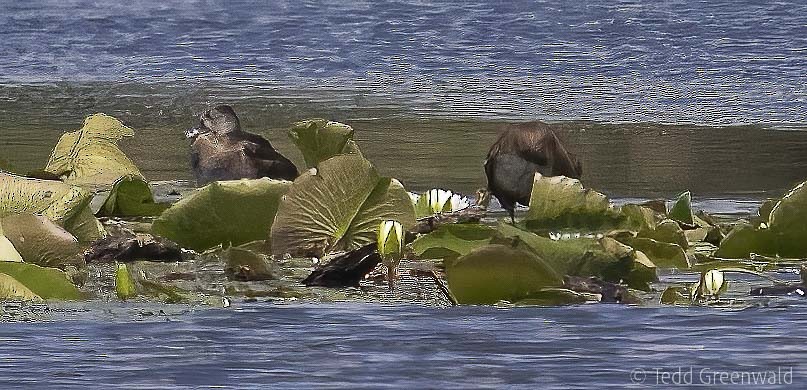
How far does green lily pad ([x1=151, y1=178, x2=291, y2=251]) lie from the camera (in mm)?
4152

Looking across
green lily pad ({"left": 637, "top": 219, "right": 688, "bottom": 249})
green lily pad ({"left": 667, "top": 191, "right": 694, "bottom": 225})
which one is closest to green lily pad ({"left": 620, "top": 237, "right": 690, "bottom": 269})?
green lily pad ({"left": 637, "top": 219, "right": 688, "bottom": 249})

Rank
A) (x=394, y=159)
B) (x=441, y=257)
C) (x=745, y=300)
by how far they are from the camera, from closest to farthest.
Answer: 1. (x=745, y=300)
2. (x=441, y=257)
3. (x=394, y=159)

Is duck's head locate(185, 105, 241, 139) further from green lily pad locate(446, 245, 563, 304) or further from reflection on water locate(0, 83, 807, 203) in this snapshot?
green lily pad locate(446, 245, 563, 304)

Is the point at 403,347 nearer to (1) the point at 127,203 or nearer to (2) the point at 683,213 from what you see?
(2) the point at 683,213

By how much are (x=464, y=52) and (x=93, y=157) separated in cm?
499

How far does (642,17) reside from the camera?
11602 mm

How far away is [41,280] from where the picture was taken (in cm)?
355

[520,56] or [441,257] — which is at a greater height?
[441,257]

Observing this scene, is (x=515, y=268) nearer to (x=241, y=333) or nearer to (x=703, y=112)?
(x=241, y=333)

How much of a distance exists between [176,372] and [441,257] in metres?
1.11

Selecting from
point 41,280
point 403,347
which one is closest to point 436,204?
point 41,280

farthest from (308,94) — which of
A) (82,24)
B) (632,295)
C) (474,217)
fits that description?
(632,295)

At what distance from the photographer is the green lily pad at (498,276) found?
3469 mm

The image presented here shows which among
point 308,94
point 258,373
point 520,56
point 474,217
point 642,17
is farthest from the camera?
point 642,17
